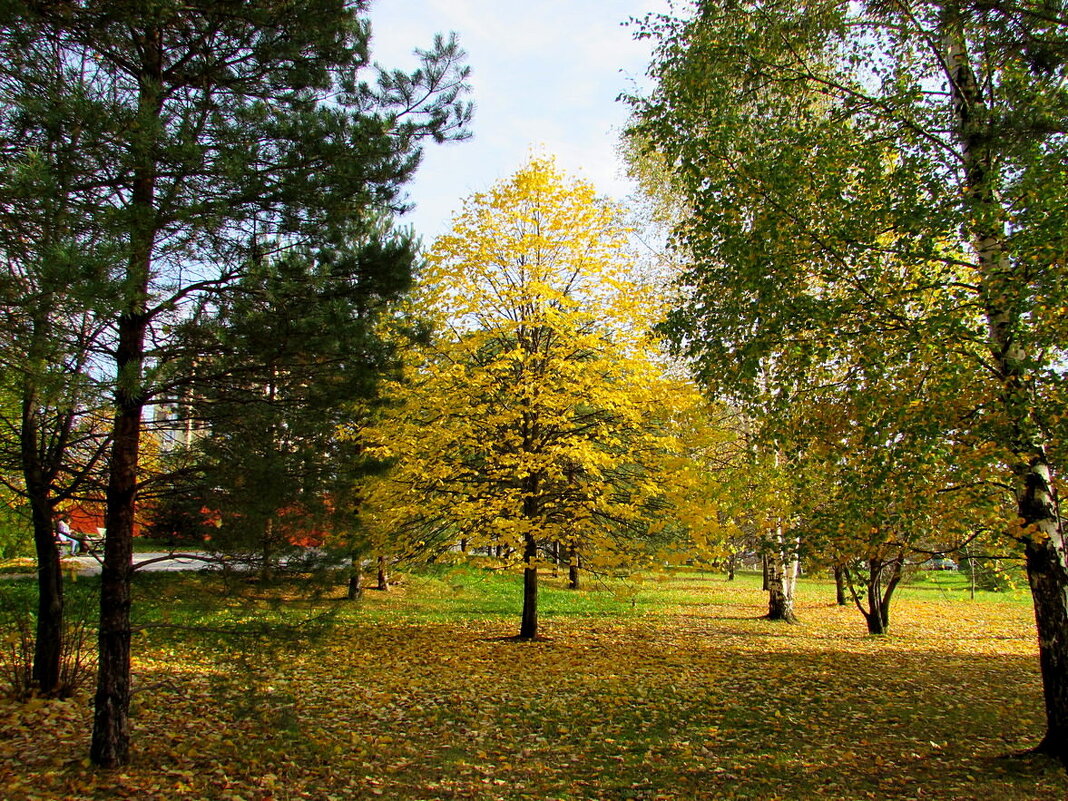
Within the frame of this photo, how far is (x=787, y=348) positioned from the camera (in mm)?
5875

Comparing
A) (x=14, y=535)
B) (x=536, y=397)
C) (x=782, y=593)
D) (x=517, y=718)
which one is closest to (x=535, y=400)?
(x=536, y=397)

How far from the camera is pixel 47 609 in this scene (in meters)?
6.18

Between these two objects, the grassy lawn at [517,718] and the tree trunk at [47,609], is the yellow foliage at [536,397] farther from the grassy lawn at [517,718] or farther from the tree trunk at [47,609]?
the tree trunk at [47,609]

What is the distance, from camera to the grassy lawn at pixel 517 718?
491 centimetres

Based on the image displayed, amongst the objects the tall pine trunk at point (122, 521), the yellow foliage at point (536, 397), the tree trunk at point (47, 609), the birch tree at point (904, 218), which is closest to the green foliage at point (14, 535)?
the tree trunk at point (47, 609)

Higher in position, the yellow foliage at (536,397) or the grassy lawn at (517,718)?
the yellow foliage at (536,397)

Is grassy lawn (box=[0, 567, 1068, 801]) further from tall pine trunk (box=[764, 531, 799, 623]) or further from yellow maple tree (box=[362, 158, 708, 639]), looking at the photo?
tall pine trunk (box=[764, 531, 799, 623])

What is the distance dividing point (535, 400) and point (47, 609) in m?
6.32

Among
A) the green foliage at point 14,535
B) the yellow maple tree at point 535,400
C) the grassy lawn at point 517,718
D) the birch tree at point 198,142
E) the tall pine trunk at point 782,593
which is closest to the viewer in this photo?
the birch tree at point 198,142

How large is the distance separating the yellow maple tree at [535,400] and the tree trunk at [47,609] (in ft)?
13.3

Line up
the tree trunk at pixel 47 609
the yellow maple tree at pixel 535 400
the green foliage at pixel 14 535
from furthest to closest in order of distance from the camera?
the yellow maple tree at pixel 535 400, the green foliage at pixel 14 535, the tree trunk at pixel 47 609

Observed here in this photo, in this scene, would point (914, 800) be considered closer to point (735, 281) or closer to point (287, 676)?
point (735, 281)

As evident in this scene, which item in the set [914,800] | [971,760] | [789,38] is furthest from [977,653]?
[789,38]

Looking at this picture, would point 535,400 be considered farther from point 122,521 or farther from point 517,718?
point 122,521
